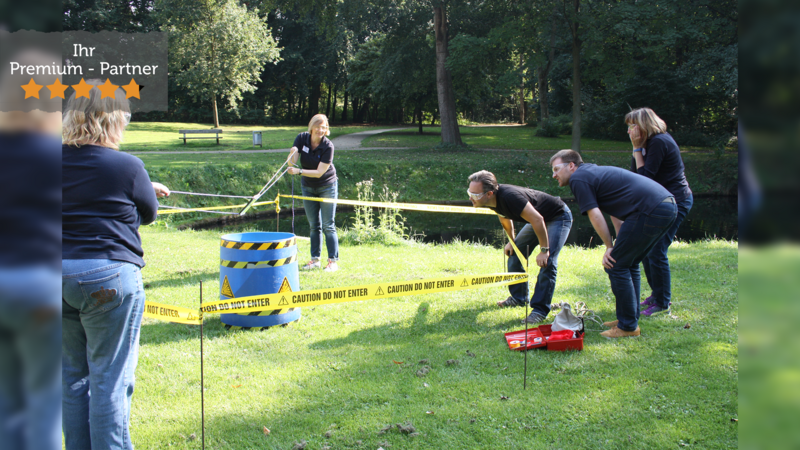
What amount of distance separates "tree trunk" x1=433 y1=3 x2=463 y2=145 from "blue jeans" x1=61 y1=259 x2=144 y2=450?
22.6 m

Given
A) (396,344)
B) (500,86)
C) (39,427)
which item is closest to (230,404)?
(396,344)

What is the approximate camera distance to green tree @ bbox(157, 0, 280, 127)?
2922 centimetres

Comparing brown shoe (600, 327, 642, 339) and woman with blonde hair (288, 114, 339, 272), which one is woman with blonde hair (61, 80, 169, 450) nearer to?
brown shoe (600, 327, 642, 339)

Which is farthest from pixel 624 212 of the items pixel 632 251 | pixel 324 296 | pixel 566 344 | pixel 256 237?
pixel 256 237

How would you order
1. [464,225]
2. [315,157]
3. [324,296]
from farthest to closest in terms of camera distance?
[464,225], [315,157], [324,296]

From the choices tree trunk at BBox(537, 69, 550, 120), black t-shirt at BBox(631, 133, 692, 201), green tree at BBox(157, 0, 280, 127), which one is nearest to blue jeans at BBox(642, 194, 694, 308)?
black t-shirt at BBox(631, 133, 692, 201)

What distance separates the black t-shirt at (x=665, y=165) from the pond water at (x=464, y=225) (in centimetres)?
630

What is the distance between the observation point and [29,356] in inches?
30.9

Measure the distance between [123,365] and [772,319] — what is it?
2.84 m

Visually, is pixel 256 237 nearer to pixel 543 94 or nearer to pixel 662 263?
pixel 662 263

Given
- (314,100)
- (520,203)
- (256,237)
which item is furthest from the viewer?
(314,100)

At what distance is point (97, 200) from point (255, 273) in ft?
8.78

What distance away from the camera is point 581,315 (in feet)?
17.0

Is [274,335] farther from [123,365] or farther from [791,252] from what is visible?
[791,252]
